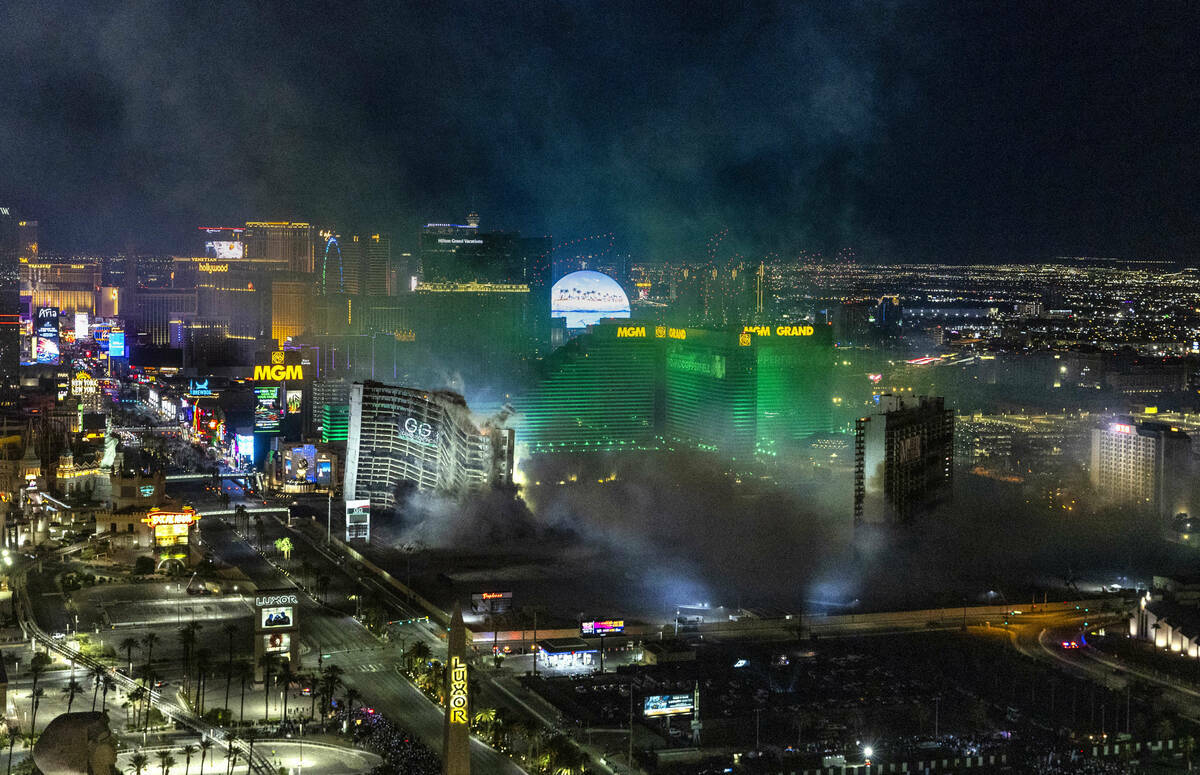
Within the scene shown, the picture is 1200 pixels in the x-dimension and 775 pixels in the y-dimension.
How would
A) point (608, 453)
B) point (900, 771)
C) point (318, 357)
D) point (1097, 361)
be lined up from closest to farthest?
point (900, 771) → point (608, 453) → point (1097, 361) → point (318, 357)

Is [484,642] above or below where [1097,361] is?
below

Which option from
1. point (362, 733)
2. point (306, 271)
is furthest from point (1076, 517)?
point (306, 271)

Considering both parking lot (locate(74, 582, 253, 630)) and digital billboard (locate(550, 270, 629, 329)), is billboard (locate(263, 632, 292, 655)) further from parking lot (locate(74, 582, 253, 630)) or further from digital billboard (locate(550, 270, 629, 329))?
digital billboard (locate(550, 270, 629, 329))

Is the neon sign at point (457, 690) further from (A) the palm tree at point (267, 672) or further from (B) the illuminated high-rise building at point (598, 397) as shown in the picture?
(B) the illuminated high-rise building at point (598, 397)

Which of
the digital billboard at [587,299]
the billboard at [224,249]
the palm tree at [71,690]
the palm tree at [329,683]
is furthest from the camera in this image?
the billboard at [224,249]

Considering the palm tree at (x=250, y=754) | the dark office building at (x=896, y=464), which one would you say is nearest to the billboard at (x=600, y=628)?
the palm tree at (x=250, y=754)

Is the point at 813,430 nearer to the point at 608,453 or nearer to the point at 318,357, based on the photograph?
the point at 608,453
